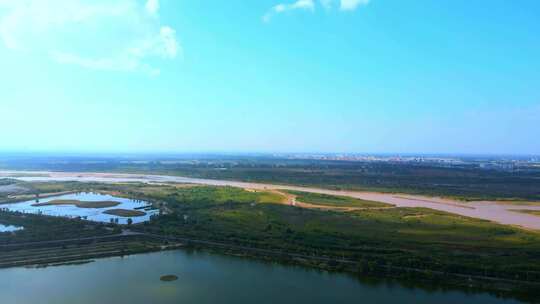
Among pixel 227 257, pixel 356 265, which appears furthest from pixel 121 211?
pixel 356 265

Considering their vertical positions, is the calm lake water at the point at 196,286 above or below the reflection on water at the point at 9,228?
below

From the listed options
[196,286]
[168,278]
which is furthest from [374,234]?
[168,278]

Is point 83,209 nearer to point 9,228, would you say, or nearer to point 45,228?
point 9,228

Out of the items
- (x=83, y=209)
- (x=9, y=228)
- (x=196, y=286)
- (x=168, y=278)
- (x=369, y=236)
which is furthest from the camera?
(x=83, y=209)

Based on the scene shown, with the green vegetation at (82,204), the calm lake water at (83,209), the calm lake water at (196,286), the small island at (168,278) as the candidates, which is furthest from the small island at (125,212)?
the small island at (168,278)

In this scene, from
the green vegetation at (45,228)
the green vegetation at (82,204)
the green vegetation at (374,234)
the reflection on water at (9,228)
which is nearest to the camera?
the green vegetation at (374,234)

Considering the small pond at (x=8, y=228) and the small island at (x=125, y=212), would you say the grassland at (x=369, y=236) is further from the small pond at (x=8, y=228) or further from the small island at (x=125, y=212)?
the small island at (x=125, y=212)

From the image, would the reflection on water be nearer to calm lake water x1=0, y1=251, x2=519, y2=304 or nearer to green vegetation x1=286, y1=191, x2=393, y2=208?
calm lake water x1=0, y1=251, x2=519, y2=304
